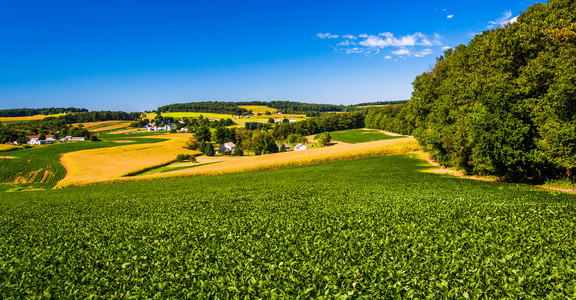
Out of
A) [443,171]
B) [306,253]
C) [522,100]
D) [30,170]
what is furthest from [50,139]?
[522,100]

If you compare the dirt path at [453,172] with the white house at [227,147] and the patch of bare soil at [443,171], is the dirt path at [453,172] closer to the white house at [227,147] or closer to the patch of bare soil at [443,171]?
the patch of bare soil at [443,171]

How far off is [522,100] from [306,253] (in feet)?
90.7

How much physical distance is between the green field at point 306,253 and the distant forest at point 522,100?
10.9 meters

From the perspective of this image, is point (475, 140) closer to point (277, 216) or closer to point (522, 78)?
point (522, 78)

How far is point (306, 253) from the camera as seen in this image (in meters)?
9.20

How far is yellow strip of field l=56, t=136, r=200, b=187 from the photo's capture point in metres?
54.6

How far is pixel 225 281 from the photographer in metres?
7.56

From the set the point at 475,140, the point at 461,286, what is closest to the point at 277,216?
the point at 461,286

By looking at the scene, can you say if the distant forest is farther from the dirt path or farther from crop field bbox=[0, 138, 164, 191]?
crop field bbox=[0, 138, 164, 191]

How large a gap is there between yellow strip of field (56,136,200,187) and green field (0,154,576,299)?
44.3 m

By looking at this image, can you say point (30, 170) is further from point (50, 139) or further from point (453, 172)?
point (50, 139)

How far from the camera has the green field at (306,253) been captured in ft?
22.8

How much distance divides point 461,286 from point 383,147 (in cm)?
5392

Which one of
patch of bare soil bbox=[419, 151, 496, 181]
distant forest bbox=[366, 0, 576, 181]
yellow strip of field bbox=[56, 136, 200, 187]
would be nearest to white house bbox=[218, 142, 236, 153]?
yellow strip of field bbox=[56, 136, 200, 187]
